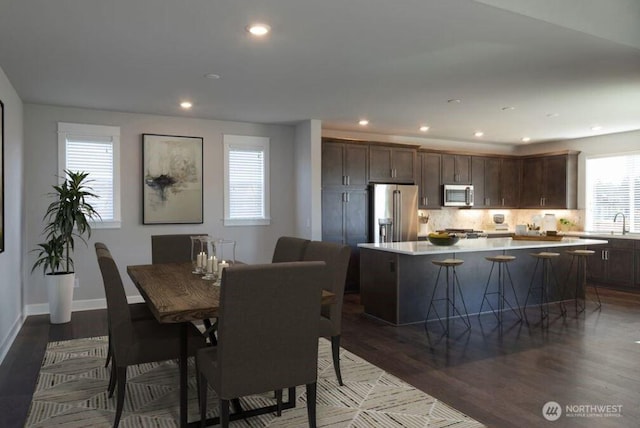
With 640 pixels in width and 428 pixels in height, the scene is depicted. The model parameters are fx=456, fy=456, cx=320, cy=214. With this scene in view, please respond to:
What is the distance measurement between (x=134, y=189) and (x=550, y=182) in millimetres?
7036

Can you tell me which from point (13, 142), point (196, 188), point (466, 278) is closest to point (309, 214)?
point (196, 188)

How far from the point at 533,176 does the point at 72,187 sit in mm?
7652

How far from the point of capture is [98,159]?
5.65 metres

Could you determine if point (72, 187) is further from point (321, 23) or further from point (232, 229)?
Answer: point (321, 23)

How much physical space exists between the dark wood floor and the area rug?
13cm

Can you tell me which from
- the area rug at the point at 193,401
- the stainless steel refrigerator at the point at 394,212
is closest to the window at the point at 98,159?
the area rug at the point at 193,401

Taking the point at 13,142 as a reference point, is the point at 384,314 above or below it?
below

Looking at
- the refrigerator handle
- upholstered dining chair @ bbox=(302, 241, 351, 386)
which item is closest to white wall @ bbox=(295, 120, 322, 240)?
the refrigerator handle

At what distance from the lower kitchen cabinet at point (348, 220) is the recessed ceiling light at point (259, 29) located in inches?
142

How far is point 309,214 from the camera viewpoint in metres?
6.36

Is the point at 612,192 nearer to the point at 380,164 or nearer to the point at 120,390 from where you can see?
the point at 380,164

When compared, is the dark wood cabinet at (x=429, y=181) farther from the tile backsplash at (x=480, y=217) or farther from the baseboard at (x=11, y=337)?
the baseboard at (x=11, y=337)

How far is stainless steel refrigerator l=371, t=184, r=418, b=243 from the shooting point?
6828 mm

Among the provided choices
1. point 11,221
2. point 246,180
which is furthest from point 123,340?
point 246,180
